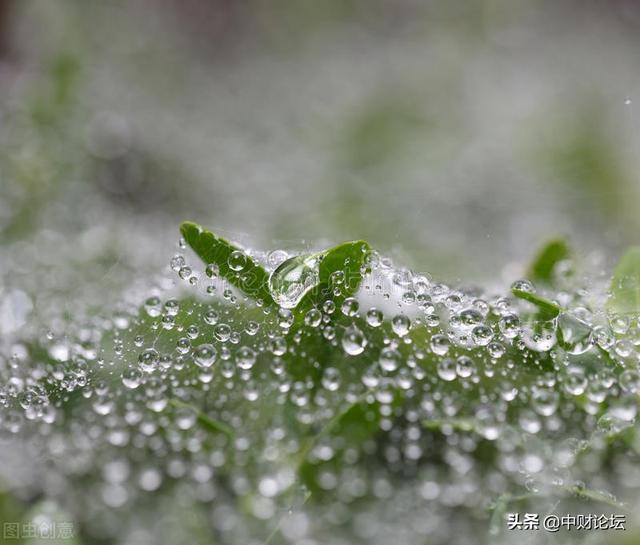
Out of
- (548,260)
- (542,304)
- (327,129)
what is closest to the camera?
(542,304)

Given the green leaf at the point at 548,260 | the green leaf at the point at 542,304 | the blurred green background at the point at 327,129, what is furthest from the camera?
the blurred green background at the point at 327,129

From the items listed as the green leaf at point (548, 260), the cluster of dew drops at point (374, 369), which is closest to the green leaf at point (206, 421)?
the cluster of dew drops at point (374, 369)

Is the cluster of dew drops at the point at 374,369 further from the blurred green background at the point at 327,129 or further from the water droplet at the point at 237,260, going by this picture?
the blurred green background at the point at 327,129

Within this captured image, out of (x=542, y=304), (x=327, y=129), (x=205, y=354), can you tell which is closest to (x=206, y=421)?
(x=205, y=354)

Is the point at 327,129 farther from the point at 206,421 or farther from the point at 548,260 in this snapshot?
the point at 206,421

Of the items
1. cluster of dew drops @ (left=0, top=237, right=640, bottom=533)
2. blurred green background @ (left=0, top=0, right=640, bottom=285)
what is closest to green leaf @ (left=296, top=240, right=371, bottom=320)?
cluster of dew drops @ (left=0, top=237, right=640, bottom=533)

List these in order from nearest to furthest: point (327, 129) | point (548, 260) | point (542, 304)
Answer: point (542, 304) < point (548, 260) < point (327, 129)

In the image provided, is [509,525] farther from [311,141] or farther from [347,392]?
[311,141]

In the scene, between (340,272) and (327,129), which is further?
(327,129)
